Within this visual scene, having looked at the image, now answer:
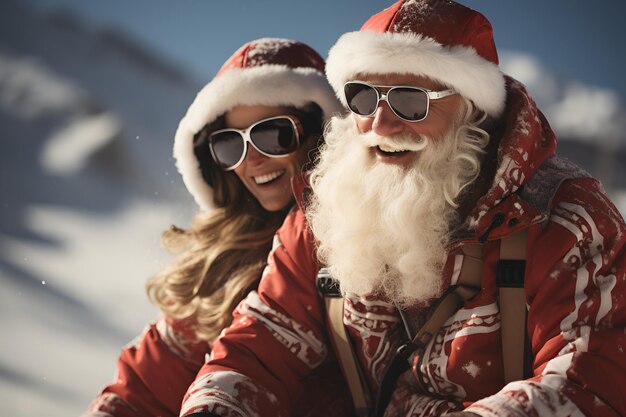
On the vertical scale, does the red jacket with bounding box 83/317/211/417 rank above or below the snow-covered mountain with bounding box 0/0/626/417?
below

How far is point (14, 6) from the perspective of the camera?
6.78 metres

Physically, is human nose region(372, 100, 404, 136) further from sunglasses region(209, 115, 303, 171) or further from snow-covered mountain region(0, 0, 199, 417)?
snow-covered mountain region(0, 0, 199, 417)

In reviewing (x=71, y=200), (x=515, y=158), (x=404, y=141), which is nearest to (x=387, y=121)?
(x=404, y=141)

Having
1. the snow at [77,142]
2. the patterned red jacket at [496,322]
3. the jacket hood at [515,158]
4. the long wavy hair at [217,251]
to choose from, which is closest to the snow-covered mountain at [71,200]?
the snow at [77,142]

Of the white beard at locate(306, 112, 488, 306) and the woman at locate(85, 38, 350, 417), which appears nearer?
the white beard at locate(306, 112, 488, 306)

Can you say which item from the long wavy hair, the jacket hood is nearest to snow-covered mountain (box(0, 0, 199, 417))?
the long wavy hair

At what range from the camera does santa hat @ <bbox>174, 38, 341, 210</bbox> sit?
2887mm

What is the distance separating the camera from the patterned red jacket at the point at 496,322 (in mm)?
1820

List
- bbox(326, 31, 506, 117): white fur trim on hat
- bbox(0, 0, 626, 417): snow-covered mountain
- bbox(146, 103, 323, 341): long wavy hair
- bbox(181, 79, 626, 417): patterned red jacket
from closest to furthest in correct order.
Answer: bbox(181, 79, 626, 417): patterned red jacket
bbox(326, 31, 506, 117): white fur trim on hat
bbox(146, 103, 323, 341): long wavy hair
bbox(0, 0, 626, 417): snow-covered mountain

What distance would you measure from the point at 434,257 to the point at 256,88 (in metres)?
1.09

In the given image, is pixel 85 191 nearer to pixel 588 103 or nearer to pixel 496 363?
pixel 588 103

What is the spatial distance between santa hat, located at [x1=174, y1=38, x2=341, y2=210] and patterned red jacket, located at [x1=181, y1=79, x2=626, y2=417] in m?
0.56

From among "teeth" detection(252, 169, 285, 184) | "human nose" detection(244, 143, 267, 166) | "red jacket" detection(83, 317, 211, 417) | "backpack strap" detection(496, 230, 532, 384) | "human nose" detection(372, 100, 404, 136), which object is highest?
"human nose" detection(244, 143, 267, 166)

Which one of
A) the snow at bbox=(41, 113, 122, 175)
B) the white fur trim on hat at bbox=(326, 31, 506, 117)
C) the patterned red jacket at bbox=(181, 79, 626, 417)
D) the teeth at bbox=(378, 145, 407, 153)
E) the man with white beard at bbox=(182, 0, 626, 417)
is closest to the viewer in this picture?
the patterned red jacket at bbox=(181, 79, 626, 417)
